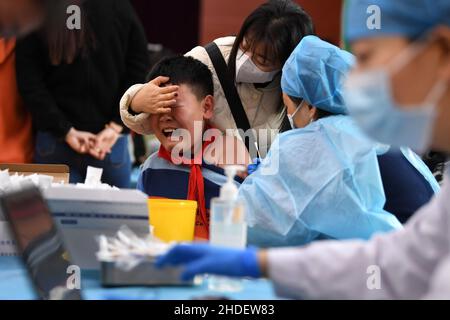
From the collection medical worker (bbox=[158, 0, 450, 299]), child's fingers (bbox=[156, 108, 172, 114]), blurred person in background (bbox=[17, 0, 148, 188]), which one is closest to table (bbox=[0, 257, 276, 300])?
medical worker (bbox=[158, 0, 450, 299])

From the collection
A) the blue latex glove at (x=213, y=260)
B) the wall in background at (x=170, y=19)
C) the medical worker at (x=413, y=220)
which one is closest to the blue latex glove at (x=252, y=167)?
the medical worker at (x=413, y=220)

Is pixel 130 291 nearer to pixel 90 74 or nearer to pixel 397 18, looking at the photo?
pixel 397 18

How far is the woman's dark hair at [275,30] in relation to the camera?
258 centimetres

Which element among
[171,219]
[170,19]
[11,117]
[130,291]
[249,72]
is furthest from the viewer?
[170,19]

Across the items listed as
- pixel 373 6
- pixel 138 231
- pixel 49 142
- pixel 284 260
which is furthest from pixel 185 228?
pixel 49 142

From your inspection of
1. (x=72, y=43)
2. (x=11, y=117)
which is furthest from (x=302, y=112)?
(x=11, y=117)

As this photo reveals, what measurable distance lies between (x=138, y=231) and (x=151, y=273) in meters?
0.17

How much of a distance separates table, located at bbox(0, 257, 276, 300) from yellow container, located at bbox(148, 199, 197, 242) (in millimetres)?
213

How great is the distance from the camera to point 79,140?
3.78m

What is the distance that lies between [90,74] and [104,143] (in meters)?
0.31
